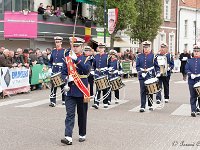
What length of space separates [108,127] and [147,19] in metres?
29.1

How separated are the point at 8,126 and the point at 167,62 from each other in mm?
7227

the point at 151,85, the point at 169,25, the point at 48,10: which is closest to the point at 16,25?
the point at 48,10

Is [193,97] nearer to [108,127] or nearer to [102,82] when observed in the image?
[102,82]

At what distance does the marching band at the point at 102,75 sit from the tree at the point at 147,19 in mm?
22725

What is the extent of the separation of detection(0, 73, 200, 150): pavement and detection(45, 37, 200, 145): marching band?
17.3 inches

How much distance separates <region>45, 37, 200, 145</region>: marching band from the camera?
9.30 meters

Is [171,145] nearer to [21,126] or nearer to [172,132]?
[172,132]

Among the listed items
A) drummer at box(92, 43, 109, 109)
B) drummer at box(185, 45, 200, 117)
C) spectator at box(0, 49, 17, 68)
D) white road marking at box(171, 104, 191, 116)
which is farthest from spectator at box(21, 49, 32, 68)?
drummer at box(185, 45, 200, 117)

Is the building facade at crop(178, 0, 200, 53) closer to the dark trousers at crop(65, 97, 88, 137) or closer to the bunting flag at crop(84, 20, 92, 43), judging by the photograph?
the bunting flag at crop(84, 20, 92, 43)

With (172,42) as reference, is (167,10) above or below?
above

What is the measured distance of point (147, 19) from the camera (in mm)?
39344

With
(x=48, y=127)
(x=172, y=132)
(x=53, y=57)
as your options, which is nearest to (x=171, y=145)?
(x=172, y=132)

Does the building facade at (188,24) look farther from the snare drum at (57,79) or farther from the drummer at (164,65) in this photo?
the snare drum at (57,79)

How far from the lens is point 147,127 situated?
439 inches
